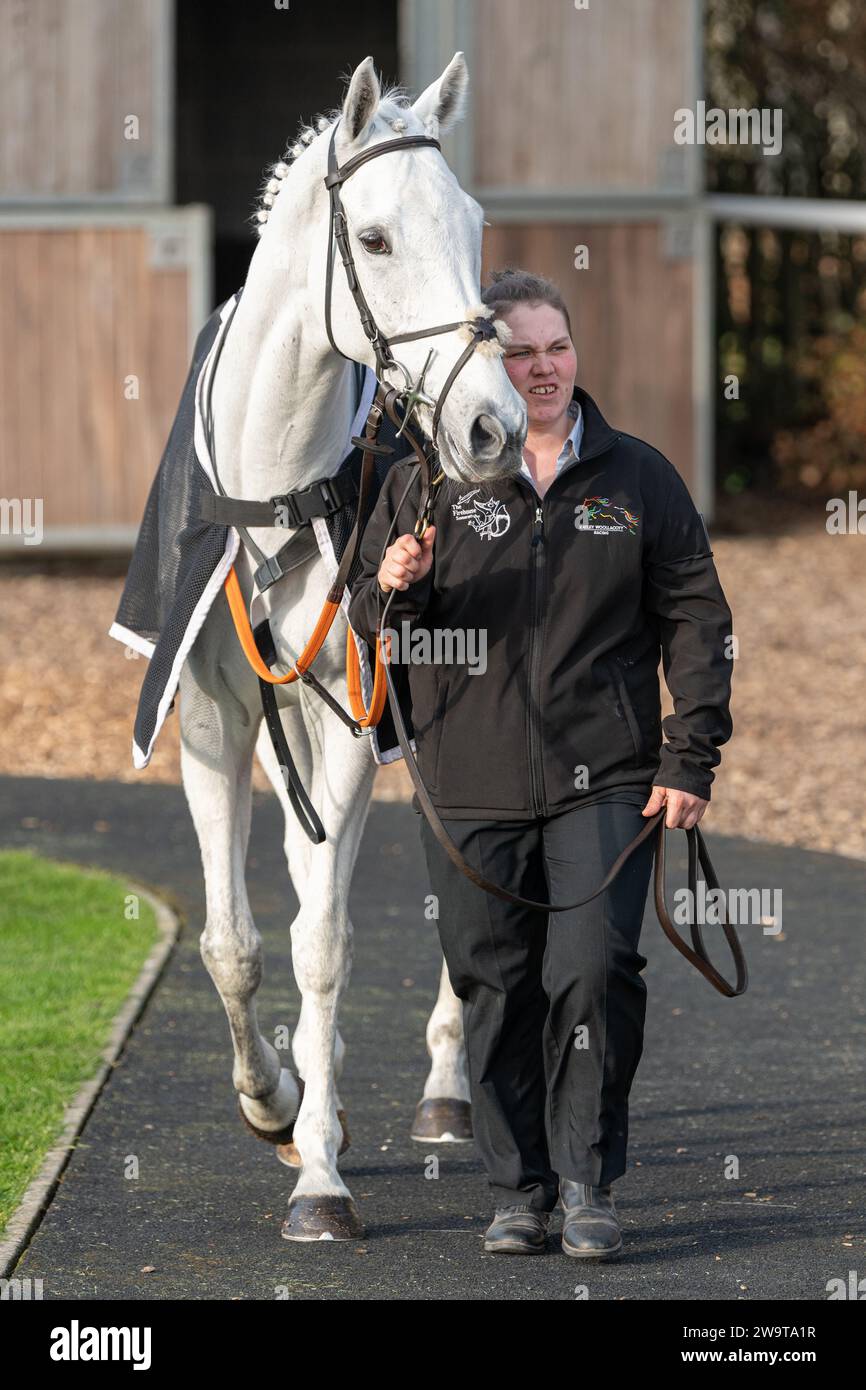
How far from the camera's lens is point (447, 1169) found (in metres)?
5.05

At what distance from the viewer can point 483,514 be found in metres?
4.34

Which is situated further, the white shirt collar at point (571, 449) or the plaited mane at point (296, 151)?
the white shirt collar at point (571, 449)

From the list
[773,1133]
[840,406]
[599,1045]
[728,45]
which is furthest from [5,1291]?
[728,45]

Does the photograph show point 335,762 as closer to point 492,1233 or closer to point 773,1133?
point 492,1233

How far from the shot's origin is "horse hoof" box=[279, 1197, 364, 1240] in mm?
4426

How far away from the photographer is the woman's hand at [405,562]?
4.15m

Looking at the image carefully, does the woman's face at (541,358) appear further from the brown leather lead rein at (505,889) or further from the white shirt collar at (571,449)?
the brown leather lead rein at (505,889)

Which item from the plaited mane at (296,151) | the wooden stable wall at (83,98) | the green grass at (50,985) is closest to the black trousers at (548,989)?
the green grass at (50,985)

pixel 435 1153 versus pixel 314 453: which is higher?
pixel 314 453

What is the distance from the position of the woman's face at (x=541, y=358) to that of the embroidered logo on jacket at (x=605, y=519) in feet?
0.72

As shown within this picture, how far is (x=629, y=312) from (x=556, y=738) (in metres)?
10.5

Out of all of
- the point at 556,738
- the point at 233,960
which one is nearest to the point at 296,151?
the point at 556,738

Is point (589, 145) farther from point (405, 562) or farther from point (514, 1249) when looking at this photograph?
point (514, 1249)

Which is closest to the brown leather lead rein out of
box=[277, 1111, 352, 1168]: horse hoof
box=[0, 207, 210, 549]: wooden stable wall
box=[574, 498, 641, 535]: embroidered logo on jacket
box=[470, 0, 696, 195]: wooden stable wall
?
box=[574, 498, 641, 535]: embroidered logo on jacket
